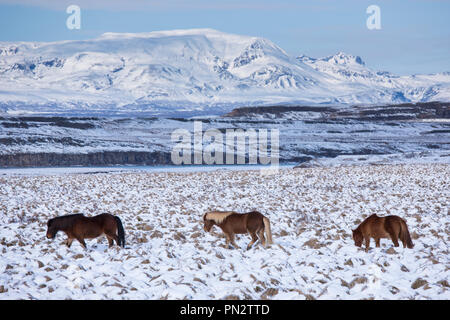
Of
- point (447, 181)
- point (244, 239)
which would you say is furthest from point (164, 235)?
point (447, 181)

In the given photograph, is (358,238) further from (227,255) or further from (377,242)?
(227,255)

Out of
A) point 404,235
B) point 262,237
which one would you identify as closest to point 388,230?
point 404,235

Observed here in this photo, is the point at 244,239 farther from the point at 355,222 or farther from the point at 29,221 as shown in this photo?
the point at 29,221

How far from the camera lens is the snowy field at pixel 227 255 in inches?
355

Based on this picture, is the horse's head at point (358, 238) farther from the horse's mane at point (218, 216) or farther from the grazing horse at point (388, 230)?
the horse's mane at point (218, 216)

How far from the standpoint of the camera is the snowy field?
902cm

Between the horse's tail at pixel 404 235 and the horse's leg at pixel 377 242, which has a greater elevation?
the horse's tail at pixel 404 235

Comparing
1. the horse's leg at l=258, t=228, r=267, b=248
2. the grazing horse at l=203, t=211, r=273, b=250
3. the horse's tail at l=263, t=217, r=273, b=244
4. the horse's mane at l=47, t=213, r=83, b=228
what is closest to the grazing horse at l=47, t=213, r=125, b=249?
the horse's mane at l=47, t=213, r=83, b=228

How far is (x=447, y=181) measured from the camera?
1033 inches

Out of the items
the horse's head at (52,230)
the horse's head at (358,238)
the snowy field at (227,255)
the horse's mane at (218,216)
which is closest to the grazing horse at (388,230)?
the horse's head at (358,238)

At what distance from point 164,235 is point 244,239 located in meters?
1.98

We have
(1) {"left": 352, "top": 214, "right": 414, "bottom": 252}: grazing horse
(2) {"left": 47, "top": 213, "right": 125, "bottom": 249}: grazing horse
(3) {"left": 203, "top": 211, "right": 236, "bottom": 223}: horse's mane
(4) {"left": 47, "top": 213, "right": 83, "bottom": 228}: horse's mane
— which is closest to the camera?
(1) {"left": 352, "top": 214, "right": 414, "bottom": 252}: grazing horse

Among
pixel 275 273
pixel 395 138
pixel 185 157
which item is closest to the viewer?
pixel 275 273

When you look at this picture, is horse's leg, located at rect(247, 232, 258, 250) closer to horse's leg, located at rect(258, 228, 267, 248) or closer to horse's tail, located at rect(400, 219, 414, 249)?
horse's leg, located at rect(258, 228, 267, 248)
